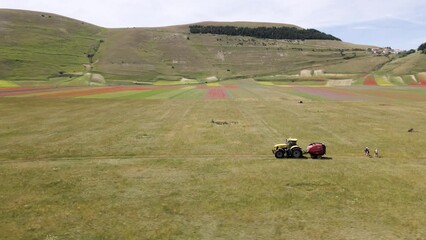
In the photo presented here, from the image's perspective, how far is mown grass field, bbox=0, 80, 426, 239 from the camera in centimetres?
1509

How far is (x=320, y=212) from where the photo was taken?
1653 cm

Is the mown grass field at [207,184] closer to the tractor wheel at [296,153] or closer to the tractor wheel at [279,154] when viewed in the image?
the tractor wheel at [279,154]

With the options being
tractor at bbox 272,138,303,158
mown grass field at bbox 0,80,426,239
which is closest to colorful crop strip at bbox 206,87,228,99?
mown grass field at bbox 0,80,426,239

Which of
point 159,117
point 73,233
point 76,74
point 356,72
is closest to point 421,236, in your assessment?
point 73,233

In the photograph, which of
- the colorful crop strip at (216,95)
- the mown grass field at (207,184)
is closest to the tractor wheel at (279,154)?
the mown grass field at (207,184)

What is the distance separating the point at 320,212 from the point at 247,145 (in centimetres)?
1435

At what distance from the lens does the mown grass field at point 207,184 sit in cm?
1509

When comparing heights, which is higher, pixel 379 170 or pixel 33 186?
pixel 379 170

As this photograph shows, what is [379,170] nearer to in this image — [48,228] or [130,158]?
[130,158]

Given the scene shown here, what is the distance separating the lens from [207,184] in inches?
801

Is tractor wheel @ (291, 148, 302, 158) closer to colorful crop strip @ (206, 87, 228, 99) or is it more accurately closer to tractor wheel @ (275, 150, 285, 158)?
tractor wheel @ (275, 150, 285, 158)

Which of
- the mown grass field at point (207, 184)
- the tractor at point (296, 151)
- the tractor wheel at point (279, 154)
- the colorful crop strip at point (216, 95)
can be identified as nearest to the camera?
the mown grass field at point (207, 184)

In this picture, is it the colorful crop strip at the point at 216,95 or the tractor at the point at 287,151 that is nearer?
the tractor at the point at 287,151

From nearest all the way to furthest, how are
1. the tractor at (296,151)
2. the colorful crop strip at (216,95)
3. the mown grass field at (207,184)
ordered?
1. the mown grass field at (207,184)
2. the tractor at (296,151)
3. the colorful crop strip at (216,95)
